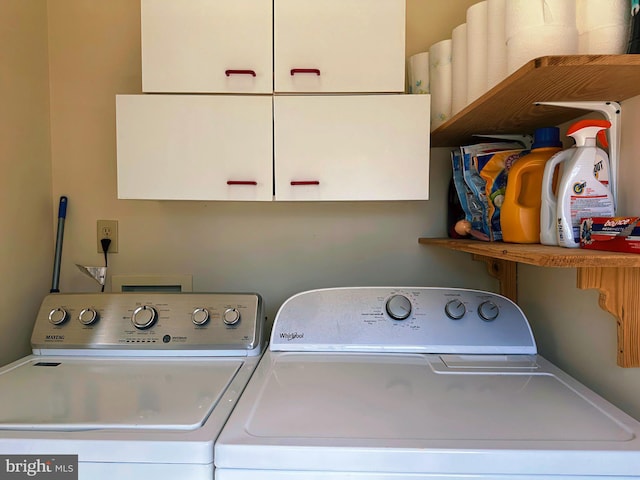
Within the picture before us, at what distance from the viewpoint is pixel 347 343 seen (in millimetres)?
1283

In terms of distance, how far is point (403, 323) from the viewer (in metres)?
1.30

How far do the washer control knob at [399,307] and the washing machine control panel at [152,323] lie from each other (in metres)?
0.39

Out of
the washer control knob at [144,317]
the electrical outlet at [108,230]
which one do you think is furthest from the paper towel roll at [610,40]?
the electrical outlet at [108,230]

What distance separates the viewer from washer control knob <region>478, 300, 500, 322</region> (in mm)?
1287

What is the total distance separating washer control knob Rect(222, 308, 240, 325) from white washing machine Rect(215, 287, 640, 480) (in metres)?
0.13

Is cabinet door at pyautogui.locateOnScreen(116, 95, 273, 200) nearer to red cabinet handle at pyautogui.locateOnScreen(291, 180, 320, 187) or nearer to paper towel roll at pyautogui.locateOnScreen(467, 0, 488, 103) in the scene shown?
red cabinet handle at pyautogui.locateOnScreen(291, 180, 320, 187)

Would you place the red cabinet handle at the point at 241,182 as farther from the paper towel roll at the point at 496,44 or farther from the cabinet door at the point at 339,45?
the paper towel roll at the point at 496,44

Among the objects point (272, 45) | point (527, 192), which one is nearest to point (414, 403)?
point (527, 192)

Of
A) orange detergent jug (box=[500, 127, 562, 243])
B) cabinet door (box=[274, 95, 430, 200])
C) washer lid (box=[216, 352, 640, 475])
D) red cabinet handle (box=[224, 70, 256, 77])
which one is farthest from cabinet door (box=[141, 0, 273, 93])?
washer lid (box=[216, 352, 640, 475])

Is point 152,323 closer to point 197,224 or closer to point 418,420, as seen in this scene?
point 197,224

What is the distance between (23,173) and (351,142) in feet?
3.69

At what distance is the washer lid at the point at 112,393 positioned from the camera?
84 centimetres

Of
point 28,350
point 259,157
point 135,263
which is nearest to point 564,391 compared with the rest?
point 259,157

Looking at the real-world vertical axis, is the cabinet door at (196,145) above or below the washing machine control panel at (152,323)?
above
